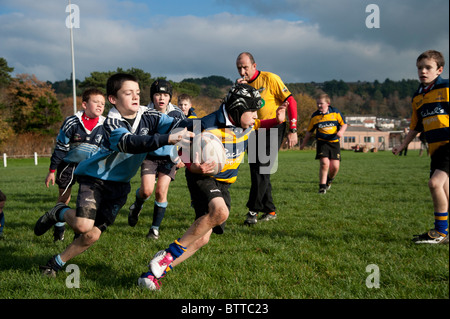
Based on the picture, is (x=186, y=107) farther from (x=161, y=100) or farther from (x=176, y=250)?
(x=176, y=250)

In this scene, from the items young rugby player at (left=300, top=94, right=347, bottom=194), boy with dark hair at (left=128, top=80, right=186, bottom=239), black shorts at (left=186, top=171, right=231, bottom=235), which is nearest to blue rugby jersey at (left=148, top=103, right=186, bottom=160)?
boy with dark hair at (left=128, top=80, right=186, bottom=239)

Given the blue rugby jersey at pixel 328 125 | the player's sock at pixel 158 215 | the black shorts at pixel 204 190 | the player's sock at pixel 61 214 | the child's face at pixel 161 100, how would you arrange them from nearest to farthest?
the black shorts at pixel 204 190 < the player's sock at pixel 61 214 < the player's sock at pixel 158 215 < the child's face at pixel 161 100 < the blue rugby jersey at pixel 328 125

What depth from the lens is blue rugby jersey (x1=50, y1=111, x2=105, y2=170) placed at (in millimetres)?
5419

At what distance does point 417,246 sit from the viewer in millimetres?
4762

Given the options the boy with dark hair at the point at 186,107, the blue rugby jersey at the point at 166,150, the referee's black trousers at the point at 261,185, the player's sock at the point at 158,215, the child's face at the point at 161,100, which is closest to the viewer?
the blue rugby jersey at the point at 166,150

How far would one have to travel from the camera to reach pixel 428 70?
16.1 ft

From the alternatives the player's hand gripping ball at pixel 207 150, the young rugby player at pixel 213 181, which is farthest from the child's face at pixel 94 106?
the player's hand gripping ball at pixel 207 150

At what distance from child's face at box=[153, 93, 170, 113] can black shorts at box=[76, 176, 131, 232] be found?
2208 mm

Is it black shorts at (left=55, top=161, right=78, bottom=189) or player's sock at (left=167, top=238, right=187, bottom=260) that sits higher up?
black shorts at (left=55, top=161, right=78, bottom=189)

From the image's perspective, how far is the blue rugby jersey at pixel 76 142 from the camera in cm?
542

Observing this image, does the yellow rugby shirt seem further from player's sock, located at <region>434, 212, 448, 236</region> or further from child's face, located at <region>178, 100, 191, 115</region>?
player's sock, located at <region>434, 212, 448, 236</region>

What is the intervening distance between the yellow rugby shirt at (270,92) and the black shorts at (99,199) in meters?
3.27

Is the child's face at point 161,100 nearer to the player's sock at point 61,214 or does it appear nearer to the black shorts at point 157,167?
the black shorts at point 157,167
